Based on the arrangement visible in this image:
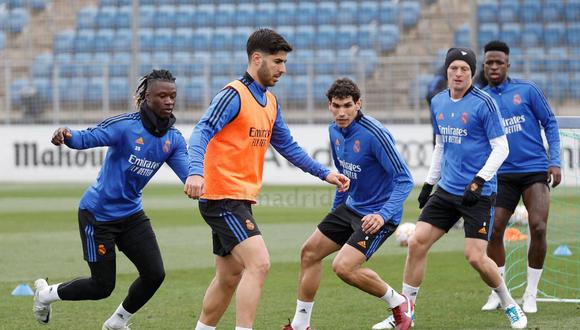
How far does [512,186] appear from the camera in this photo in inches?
359

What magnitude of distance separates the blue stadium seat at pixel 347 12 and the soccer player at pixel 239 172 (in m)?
18.8

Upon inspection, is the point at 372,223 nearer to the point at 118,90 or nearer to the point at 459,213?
the point at 459,213

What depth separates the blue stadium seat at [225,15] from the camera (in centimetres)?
2631

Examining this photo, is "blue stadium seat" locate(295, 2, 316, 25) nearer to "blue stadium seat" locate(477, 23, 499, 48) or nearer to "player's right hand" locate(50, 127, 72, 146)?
"blue stadium seat" locate(477, 23, 499, 48)

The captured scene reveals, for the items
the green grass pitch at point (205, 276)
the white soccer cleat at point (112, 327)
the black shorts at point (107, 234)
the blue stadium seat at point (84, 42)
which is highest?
the blue stadium seat at point (84, 42)

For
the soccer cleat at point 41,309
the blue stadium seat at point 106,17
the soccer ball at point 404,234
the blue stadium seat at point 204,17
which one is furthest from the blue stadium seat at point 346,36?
the soccer cleat at point 41,309

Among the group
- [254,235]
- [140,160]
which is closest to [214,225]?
[254,235]

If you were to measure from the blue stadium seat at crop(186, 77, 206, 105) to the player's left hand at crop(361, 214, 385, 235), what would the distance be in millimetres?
16406

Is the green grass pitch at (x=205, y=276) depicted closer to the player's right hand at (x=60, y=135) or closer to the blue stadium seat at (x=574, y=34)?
the player's right hand at (x=60, y=135)

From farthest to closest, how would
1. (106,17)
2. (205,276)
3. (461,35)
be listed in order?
1. (106,17)
2. (461,35)
3. (205,276)

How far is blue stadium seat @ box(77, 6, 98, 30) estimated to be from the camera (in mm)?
26625

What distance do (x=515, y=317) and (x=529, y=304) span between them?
0.92 meters

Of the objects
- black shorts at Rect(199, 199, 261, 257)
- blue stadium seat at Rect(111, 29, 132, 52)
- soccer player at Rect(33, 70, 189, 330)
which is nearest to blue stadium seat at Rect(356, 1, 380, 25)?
blue stadium seat at Rect(111, 29, 132, 52)

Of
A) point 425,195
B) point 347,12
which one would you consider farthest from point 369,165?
point 347,12
